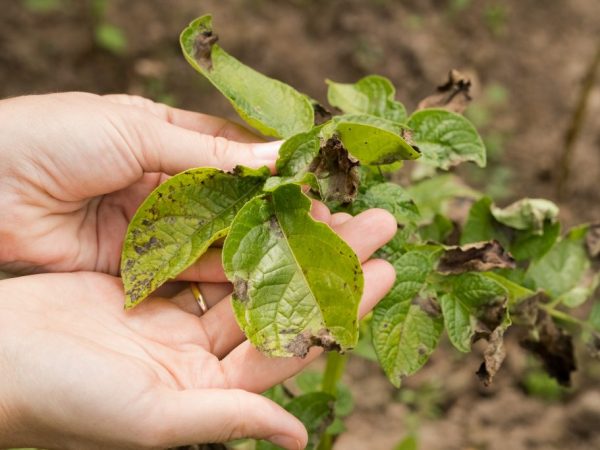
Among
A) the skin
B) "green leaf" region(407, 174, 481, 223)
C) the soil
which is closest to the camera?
the skin

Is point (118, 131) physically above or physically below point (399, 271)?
above

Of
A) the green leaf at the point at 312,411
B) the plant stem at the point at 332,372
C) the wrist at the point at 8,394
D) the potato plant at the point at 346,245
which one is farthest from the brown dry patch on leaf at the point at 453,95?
the wrist at the point at 8,394

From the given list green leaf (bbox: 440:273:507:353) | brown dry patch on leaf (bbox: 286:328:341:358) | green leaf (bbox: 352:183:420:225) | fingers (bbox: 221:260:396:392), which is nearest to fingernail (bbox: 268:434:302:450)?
fingers (bbox: 221:260:396:392)

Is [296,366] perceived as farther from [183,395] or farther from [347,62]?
[347,62]

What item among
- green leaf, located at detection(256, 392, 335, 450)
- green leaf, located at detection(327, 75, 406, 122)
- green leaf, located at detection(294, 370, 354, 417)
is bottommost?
green leaf, located at detection(294, 370, 354, 417)

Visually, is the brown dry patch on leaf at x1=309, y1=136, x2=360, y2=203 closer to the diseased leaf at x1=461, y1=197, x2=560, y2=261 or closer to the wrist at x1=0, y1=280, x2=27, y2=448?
the diseased leaf at x1=461, y1=197, x2=560, y2=261

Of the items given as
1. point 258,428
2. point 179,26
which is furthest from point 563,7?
point 258,428

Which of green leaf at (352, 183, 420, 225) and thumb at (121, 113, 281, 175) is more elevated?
thumb at (121, 113, 281, 175)
